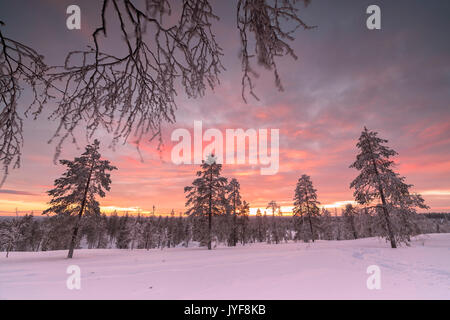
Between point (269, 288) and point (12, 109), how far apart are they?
232 inches

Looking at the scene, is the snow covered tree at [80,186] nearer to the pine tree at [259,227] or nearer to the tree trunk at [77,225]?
the tree trunk at [77,225]

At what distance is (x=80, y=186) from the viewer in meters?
15.6

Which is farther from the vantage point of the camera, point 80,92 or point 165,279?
point 165,279

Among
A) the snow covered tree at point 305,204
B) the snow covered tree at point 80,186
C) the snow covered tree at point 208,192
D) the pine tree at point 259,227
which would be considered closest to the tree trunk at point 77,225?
the snow covered tree at point 80,186

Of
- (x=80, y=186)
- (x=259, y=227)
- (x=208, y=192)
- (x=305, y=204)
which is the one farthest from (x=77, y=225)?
(x=259, y=227)

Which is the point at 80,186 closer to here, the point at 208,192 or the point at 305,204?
the point at 208,192

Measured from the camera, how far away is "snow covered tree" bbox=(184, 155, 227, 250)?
70.8 feet

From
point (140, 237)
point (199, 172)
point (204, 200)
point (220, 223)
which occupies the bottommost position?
point (140, 237)

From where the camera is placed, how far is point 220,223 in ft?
74.8

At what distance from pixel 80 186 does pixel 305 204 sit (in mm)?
30293
